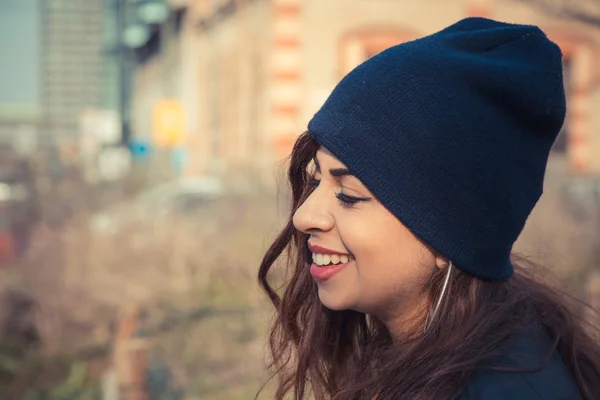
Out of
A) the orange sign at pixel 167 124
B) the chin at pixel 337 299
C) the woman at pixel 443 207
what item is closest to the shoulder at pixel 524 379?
the woman at pixel 443 207

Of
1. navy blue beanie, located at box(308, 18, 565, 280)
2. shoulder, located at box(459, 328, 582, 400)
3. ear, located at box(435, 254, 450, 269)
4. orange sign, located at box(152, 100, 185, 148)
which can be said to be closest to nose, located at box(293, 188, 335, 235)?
navy blue beanie, located at box(308, 18, 565, 280)

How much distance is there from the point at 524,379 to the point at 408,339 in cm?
27

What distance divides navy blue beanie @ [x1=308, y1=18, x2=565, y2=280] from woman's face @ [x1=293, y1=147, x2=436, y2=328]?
4 centimetres

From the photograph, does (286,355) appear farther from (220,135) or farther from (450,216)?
(220,135)

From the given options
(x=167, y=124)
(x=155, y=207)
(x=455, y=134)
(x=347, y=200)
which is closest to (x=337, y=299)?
(x=347, y=200)

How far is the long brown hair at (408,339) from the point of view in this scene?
163 centimetres

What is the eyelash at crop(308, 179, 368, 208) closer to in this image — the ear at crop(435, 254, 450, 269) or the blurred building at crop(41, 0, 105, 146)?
the ear at crop(435, 254, 450, 269)

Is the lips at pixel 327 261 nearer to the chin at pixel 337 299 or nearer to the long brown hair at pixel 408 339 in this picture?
the chin at pixel 337 299

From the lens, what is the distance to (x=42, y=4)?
998 cm

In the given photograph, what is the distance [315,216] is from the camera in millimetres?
1771

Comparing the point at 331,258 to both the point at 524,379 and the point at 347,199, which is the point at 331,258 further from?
the point at 524,379

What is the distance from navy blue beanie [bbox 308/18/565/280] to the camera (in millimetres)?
1675

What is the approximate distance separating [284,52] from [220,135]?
526 cm

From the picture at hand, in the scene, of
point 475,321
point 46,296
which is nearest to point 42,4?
point 46,296
